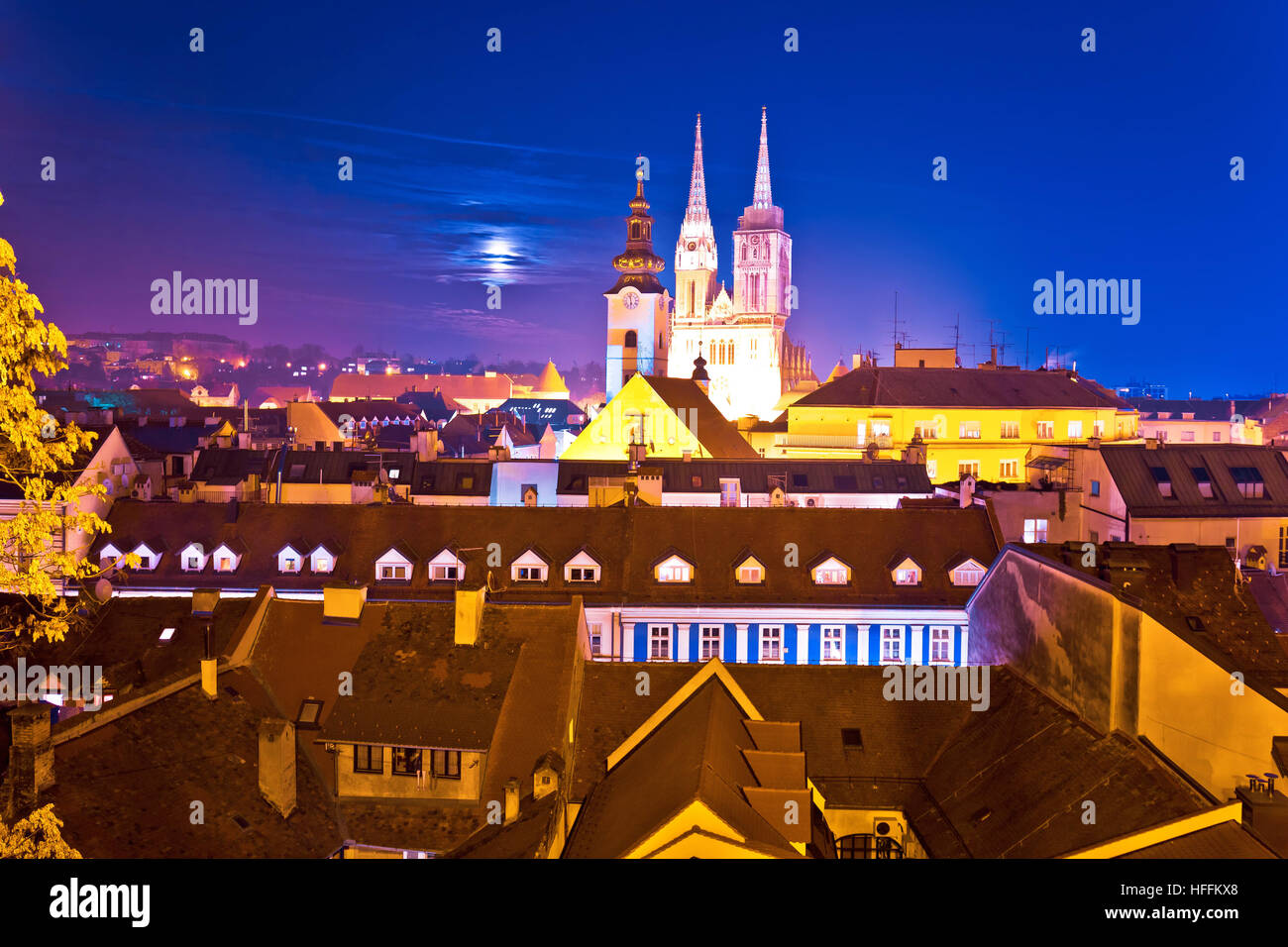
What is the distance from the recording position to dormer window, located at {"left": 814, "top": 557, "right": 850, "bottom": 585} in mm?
37625

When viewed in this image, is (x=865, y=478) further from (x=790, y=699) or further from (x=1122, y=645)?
(x=1122, y=645)

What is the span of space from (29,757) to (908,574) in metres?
27.7

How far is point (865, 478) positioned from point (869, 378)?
32467mm

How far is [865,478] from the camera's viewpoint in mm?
55094

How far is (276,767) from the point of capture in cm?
2025

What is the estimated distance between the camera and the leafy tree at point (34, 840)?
11.6 meters

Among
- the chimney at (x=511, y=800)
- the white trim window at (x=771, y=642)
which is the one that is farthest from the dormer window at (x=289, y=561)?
the chimney at (x=511, y=800)

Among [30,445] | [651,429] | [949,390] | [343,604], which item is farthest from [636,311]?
[30,445]

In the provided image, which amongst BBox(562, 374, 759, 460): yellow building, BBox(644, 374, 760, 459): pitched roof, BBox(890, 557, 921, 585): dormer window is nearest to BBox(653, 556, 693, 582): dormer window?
BBox(890, 557, 921, 585): dormer window

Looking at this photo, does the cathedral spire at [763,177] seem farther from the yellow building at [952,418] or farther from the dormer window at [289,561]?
the dormer window at [289,561]

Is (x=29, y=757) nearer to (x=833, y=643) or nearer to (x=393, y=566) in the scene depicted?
(x=393, y=566)

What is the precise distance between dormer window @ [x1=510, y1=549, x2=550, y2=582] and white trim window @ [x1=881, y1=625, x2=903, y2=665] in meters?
11.8

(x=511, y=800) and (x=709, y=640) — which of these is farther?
(x=709, y=640)
